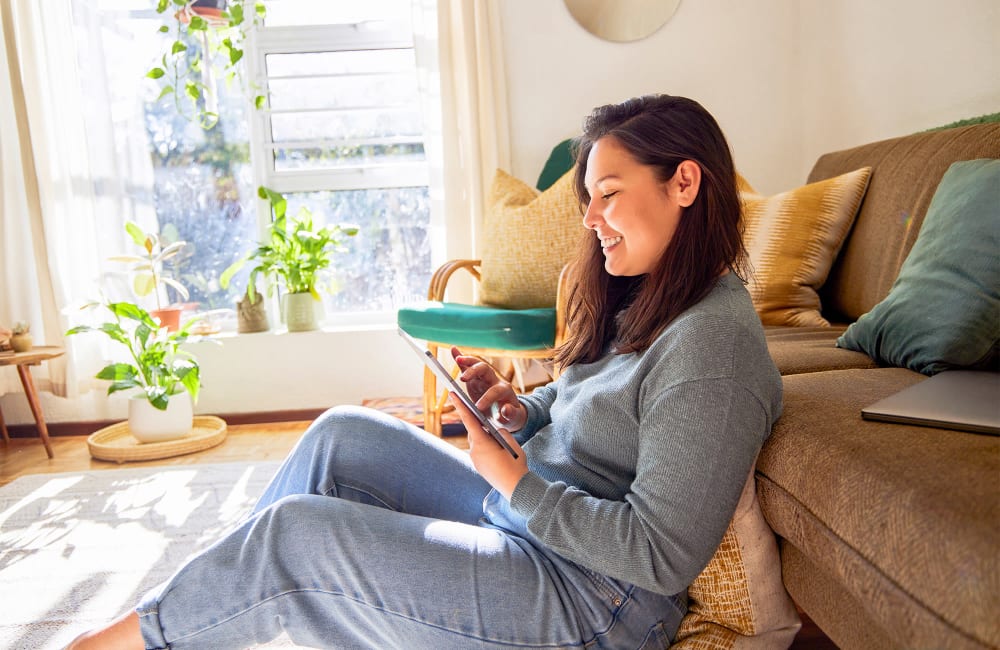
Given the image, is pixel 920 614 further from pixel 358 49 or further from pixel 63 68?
pixel 63 68

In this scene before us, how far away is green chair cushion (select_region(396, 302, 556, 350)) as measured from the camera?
2646 millimetres

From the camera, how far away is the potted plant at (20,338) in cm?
315

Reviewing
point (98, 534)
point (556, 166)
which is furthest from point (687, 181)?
point (556, 166)

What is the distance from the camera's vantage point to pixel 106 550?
2.15 meters

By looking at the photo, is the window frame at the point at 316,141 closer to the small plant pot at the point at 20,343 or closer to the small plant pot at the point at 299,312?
the small plant pot at the point at 299,312

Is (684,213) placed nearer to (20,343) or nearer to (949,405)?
(949,405)

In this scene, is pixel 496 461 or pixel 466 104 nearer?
pixel 496 461

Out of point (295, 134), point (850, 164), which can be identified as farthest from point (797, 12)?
point (295, 134)

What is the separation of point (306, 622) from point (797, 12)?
3.34 meters

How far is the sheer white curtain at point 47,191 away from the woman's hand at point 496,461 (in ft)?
9.38

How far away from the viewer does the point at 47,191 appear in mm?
3398

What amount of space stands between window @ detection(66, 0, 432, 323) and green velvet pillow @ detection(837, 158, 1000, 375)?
2.51 meters

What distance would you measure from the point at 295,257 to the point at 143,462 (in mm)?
1069

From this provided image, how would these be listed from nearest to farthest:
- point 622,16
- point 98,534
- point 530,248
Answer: point 98,534 < point 530,248 < point 622,16
